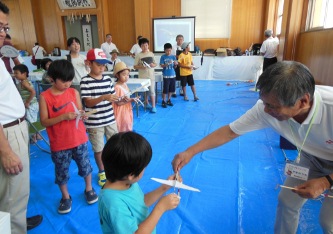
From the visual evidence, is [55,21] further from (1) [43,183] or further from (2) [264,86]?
(2) [264,86]

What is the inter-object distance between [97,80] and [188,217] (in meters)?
1.46

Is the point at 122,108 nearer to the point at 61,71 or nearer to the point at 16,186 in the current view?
the point at 61,71

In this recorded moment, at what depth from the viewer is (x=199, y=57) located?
841cm

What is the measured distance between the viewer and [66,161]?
1.96m

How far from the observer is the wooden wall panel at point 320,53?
3.41 metres

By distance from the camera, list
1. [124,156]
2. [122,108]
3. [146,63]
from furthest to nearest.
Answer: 1. [146,63]
2. [122,108]
3. [124,156]

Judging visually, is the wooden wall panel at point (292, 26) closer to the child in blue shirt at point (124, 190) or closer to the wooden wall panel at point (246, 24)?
the wooden wall panel at point (246, 24)

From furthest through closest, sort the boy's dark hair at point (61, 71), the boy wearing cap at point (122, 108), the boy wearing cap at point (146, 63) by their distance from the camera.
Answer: the boy wearing cap at point (146, 63) → the boy wearing cap at point (122, 108) → the boy's dark hair at point (61, 71)

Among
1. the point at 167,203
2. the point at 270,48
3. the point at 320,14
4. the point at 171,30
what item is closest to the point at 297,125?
the point at 167,203

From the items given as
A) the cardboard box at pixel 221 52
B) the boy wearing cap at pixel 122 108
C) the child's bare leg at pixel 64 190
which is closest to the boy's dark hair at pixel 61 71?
the boy wearing cap at pixel 122 108

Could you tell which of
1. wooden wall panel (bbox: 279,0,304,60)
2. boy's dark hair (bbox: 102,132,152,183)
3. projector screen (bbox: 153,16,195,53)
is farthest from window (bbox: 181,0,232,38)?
boy's dark hair (bbox: 102,132,152,183)

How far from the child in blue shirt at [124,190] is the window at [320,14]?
3998mm

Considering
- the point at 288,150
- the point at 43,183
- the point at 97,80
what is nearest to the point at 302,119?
the point at 97,80

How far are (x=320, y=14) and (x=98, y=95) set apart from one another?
4.50 m
